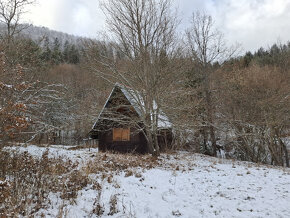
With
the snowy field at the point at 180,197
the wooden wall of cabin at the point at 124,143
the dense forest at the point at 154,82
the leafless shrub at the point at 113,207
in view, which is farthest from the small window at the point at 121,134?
the leafless shrub at the point at 113,207

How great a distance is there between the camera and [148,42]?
1042cm

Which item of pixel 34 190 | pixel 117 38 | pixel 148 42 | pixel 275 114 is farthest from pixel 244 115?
pixel 34 190

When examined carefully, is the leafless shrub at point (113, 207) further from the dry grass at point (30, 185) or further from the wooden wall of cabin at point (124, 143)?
the wooden wall of cabin at point (124, 143)

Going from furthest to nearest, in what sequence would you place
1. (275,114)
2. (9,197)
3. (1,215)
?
1. (275,114)
2. (9,197)
3. (1,215)

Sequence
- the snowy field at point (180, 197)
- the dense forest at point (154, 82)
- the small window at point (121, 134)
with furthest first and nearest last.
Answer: the small window at point (121, 134) < the dense forest at point (154, 82) < the snowy field at point (180, 197)

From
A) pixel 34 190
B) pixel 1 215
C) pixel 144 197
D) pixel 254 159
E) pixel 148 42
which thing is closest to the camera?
pixel 1 215

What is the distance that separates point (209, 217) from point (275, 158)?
15.4 m

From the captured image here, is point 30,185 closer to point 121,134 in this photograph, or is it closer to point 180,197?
point 180,197

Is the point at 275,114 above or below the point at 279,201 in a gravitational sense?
above

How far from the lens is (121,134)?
16016mm

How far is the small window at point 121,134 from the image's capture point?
15898mm

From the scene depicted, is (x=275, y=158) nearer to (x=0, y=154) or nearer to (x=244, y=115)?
(x=244, y=115)

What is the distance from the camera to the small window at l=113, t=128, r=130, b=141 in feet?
52.2

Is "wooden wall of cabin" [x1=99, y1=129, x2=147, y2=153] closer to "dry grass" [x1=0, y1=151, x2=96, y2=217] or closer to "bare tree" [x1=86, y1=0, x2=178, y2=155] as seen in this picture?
"bare tree" [x1=86, y1=0, x2=178, y2=155]
